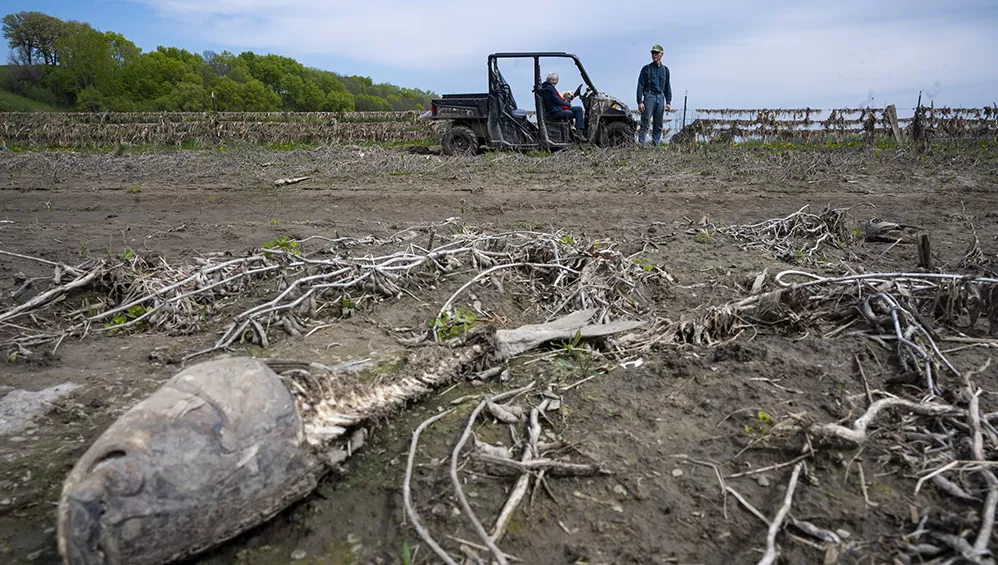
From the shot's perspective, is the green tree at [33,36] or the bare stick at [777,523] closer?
the bare stick at [777,523]

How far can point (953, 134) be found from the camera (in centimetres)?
1466

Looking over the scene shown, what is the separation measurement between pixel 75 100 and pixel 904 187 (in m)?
47.9

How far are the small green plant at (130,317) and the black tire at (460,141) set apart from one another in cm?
908

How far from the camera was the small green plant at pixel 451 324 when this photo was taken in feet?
10.1

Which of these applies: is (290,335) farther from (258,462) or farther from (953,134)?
(953,134)

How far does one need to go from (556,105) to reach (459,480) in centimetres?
1086

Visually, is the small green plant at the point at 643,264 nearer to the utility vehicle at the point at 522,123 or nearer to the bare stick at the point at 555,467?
the bare stick at the point at 555,467

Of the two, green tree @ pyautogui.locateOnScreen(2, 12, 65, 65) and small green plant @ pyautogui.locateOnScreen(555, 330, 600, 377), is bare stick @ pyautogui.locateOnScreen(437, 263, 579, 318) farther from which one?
green tree @ pyautogui.locateOnScreen(2, 12, 65, 65)

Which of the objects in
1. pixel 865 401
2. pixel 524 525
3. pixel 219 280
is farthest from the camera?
pixel 219 280

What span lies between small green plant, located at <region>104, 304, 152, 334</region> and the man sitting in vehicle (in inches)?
385

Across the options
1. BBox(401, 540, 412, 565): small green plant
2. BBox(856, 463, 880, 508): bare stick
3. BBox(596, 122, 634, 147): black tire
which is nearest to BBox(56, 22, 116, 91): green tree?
BBox(596, 122, 634, 147): black tire

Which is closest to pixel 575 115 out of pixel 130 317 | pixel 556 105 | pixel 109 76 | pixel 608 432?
pixel 556 105

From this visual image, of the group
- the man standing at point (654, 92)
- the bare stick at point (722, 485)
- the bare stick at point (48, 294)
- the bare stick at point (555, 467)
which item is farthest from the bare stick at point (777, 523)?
the man standing at point (654, 92)

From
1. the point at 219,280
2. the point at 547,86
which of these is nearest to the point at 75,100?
the point at 547,86
